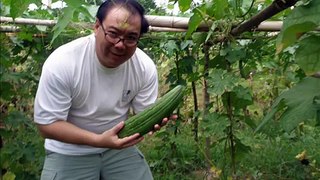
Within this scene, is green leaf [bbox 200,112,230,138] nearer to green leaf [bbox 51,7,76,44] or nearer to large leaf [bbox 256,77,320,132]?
large leaf [bbox 256,77,320,132]

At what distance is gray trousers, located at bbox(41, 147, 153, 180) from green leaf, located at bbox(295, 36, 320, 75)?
4.62 ft

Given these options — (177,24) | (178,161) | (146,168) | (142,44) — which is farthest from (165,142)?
(177,24)

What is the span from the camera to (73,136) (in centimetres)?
187

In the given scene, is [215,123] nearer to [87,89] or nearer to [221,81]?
[221,81]

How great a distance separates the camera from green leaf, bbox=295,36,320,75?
2.75ft

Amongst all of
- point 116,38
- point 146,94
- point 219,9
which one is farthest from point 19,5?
point 146,94

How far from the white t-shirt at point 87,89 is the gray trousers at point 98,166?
35mm

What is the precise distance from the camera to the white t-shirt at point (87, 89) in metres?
1.89

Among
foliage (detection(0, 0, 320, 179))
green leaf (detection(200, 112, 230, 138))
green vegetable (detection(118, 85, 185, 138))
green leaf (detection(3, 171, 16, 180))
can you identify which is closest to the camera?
foliage (detection(0, 0, 320, 179))

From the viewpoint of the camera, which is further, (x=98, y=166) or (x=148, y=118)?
(x=98, y=166)

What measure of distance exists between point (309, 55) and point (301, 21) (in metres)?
0.08

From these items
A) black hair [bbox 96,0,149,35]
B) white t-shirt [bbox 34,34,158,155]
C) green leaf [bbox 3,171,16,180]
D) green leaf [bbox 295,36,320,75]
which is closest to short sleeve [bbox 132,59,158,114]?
white t-shirt [bbox 34,34,158,155]

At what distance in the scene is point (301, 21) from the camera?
0.79 metres

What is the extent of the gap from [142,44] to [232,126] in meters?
1.29
